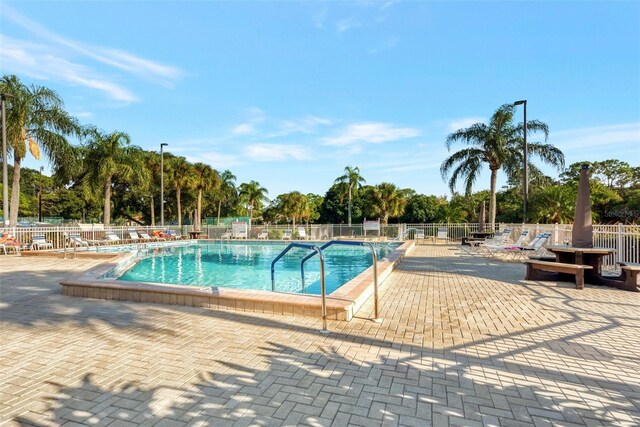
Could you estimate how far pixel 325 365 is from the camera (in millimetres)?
3129

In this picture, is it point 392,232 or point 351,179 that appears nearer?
point 392,232

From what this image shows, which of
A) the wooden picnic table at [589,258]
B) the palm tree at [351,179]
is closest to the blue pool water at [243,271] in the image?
the wooden picnic table at [589,258]

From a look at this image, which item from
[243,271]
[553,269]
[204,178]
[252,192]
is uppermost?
[204,178]

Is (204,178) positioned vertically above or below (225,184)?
below

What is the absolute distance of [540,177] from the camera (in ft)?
64.0

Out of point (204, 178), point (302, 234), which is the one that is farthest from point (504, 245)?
point (204, 178)

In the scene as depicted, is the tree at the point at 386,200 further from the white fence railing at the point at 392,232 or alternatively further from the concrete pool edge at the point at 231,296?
the concrete pool edge at the point at 231,296

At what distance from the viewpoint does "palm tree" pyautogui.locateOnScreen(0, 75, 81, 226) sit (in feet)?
53.5

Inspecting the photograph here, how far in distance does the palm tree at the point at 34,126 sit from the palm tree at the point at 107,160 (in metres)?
4.95

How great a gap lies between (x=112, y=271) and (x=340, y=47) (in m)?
10.9

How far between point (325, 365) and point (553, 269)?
19.6 feet

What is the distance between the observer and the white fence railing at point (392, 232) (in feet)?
27.9

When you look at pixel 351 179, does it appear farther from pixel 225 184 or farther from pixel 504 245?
pixel 504 245

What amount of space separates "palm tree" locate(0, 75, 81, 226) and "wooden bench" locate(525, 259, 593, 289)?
796 inches
